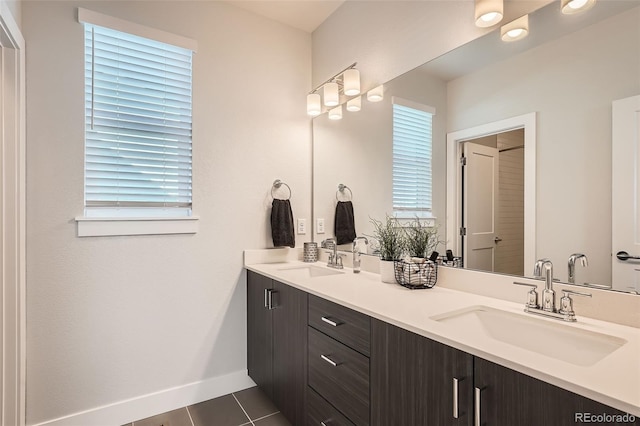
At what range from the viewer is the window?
1.77 m

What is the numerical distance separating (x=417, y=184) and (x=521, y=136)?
58 centimetres

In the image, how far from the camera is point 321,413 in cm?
153

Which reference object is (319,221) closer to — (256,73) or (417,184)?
(417,184)

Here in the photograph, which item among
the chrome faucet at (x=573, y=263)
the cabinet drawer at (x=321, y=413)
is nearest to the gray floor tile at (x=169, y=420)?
the cabinet drawer at (x=321, y=413)

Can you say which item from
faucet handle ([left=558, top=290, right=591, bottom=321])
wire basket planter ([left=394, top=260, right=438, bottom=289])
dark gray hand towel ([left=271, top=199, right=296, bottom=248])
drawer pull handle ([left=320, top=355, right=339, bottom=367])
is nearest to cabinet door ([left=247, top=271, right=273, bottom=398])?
dark gray hand towel ([left=271, top=199, right=296, bottom=248])

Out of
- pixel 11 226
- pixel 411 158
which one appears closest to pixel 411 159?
pixel 411 158

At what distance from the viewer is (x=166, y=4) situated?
206cm

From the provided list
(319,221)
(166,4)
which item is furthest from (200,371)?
(166,4)

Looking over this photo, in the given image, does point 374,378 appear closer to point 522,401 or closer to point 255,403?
point 522,401

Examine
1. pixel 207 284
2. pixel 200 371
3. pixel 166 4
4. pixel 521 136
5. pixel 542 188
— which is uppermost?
pixel 166 4

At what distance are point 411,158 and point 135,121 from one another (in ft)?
5.36

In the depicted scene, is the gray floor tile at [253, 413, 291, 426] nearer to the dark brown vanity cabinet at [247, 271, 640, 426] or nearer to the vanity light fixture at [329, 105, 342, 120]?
the dark brown vanity cabinet at [247, 271, 640, 426]

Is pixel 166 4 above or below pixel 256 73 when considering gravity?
above

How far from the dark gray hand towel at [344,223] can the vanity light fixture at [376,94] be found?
2.26ft
